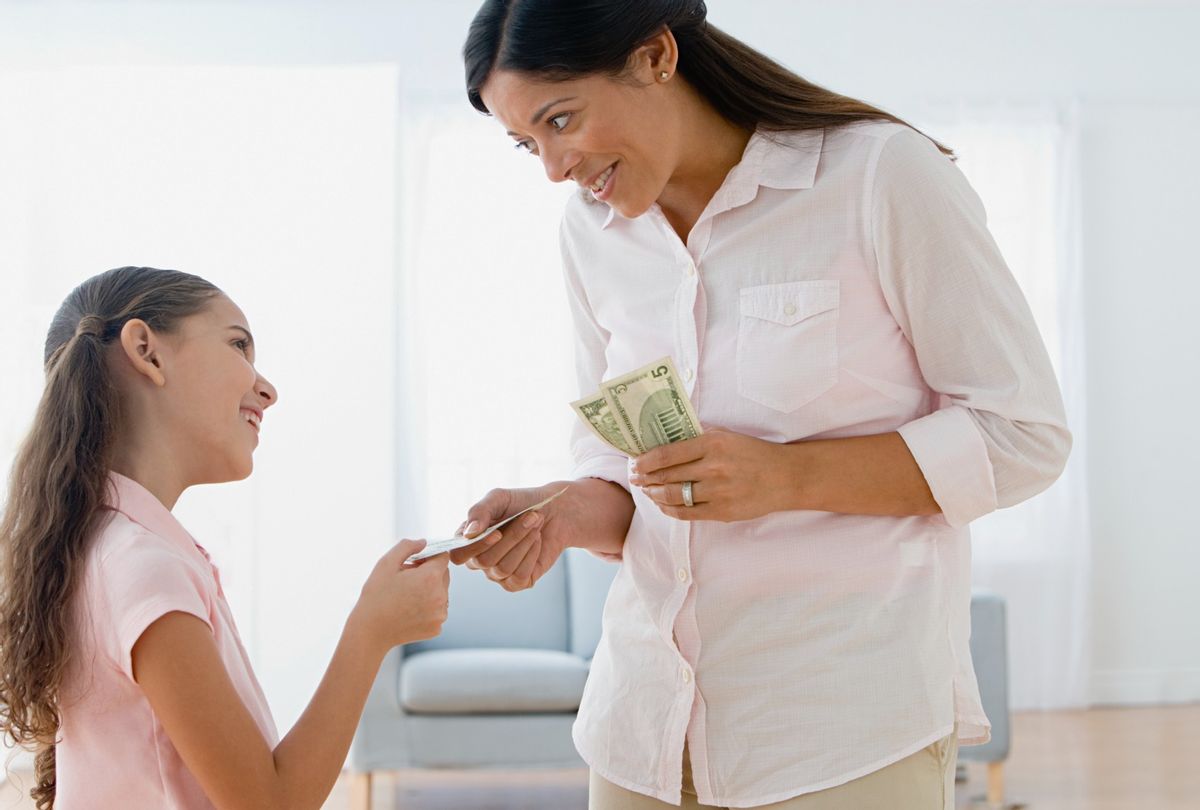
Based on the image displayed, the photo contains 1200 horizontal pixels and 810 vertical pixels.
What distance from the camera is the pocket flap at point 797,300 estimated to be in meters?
1.34

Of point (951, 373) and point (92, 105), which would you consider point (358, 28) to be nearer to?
point (92, 105)

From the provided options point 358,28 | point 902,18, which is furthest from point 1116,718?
point 358,28

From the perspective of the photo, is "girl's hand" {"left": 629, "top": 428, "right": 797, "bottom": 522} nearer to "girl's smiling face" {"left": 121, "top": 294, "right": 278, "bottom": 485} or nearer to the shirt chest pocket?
the shirt chest pocket

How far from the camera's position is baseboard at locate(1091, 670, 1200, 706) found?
241 inches

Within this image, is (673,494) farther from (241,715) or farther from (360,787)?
(360,787)

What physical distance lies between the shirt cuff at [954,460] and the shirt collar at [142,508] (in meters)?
0.87

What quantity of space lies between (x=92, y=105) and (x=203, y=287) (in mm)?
4388

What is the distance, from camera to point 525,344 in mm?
6012

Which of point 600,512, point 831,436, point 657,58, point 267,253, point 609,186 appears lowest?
point 600,512

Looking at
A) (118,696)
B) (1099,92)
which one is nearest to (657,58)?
(118,696)

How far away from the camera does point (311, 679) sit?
16.8ft

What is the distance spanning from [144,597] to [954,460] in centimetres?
89

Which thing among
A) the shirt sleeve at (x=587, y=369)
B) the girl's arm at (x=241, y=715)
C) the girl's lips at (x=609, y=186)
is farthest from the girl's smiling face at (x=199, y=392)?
the girl's lips at (x=609, y=186)

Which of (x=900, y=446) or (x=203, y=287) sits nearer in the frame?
(x=900, y=446)
